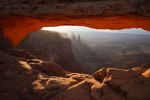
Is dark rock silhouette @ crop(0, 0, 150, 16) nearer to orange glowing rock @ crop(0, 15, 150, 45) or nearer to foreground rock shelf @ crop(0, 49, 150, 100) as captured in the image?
orange glowing rock @ crop(0, 15, 150, 45)

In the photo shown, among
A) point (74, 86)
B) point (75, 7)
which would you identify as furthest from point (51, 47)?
point (74, 86)

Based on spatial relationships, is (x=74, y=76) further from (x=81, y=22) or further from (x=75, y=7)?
(x=75, y=7)

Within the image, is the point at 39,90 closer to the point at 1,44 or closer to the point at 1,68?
the point at 1,68

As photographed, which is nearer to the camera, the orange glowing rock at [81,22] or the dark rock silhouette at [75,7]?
the dark rock silhouette at [75,7]

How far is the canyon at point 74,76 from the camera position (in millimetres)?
6984

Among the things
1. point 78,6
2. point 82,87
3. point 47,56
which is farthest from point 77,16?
point 47,56

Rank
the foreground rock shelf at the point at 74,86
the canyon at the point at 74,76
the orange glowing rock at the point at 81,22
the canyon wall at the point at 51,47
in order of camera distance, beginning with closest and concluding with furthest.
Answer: the foreground rock shelf at the point at 74,86
the canyon at the point at 74,76
the orange glowing rock at the point at 81,22
the canyon wall at the point at 51,47

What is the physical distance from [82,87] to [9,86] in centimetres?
239

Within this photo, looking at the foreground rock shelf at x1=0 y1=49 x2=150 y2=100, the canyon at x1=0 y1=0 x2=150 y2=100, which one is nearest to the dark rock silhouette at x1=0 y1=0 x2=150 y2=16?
the canyon at x1=0 y1=0 x2=150 y2=100

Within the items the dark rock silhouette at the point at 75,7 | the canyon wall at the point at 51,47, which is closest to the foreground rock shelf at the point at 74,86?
the dark rock silhouette at the point at 75,7

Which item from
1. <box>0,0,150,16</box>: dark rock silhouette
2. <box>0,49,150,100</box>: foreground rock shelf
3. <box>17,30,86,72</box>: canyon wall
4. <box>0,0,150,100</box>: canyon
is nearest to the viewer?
<box>0,49,150,100</box>: foreground rock shelf

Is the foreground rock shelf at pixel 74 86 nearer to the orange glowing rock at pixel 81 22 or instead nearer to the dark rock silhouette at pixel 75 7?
the orange glowing rock at pixel 81 22

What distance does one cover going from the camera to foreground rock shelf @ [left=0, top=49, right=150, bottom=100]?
Answer: 6833mm

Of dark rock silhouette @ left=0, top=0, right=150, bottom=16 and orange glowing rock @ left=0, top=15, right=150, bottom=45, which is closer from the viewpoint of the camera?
dark rock silhouette @ left=0, top=0, right=150, bottom=16
